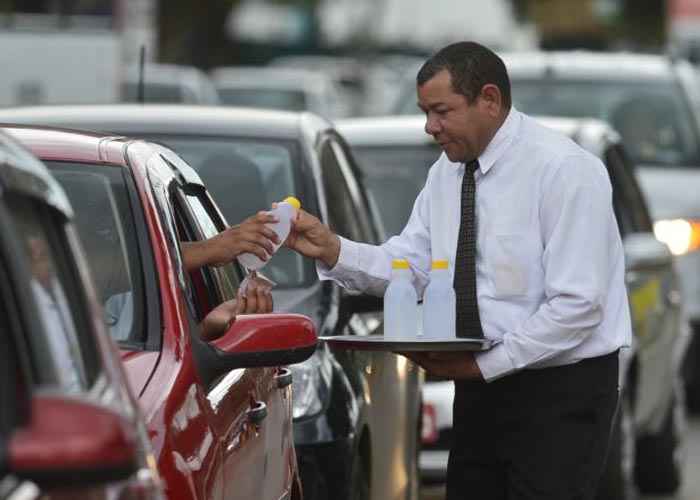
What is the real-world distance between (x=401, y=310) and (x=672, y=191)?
857 centimetres

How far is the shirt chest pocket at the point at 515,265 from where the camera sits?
18.6ft

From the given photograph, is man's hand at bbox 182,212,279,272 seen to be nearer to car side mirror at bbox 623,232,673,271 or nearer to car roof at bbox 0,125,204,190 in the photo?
car roof at bbox 0,125,204,190

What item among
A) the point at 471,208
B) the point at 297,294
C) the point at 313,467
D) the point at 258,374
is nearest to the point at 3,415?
the point at 258,374

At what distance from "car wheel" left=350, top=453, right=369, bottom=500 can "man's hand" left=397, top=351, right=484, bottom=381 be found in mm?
1054

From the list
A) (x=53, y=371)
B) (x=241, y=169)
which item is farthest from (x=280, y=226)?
(x=53, y=371)

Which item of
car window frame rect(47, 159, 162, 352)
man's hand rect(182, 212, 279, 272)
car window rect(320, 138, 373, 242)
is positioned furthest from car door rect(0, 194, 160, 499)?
car window rect(320, 138, 373, 242)

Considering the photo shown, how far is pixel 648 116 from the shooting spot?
14.6m

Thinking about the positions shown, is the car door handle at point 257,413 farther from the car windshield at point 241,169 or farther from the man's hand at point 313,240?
the car windshield at point 241,169

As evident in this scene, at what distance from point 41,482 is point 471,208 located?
2895mm

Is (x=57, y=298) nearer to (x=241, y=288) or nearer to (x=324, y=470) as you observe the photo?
(x=241, y=288)

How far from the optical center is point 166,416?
14.6 feet

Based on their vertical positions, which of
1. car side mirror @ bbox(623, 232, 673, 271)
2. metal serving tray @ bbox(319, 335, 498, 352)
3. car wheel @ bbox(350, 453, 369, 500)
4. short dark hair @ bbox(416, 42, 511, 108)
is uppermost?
short dark hair @ bbox(416, 42, 511, 108)

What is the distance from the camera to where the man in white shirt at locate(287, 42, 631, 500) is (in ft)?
18.3

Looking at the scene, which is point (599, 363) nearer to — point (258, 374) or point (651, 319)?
point (258, 374)
